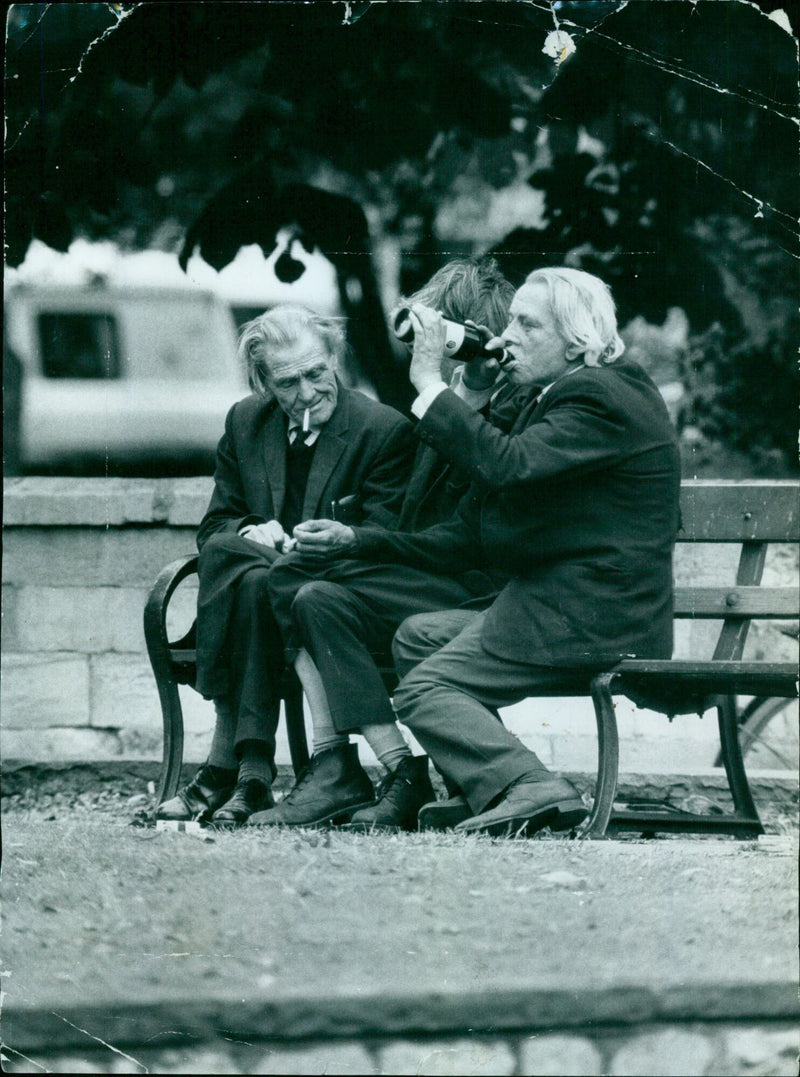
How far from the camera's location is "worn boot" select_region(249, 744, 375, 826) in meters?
4.24

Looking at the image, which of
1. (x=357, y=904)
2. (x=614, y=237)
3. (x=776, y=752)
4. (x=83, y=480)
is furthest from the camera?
(x=83, y=480)

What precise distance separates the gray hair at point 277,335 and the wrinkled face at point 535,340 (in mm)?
683

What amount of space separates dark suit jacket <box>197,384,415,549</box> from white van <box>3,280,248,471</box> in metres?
0.91

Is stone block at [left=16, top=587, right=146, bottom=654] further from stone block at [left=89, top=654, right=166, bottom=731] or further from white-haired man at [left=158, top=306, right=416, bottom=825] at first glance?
white-haired man at [left=158, top=306, right=416, bottom=825]

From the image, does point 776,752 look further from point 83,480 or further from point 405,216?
point 83,480

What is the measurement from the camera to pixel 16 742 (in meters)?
5.88

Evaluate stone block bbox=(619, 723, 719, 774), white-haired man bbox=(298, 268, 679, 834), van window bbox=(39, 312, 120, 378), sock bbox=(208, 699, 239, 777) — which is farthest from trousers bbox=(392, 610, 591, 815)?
van window bbox=(39, 312, 120, 378)

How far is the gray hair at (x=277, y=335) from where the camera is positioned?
15.5 ft

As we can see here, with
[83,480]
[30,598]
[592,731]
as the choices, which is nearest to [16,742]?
[30,598]

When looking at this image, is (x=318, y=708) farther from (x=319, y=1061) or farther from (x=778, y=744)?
(x=778, y=744)

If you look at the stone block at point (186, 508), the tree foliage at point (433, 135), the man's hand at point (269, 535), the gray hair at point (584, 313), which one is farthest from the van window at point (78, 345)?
the gray hair at point (584, 313)

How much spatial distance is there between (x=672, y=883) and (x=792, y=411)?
8.23ft

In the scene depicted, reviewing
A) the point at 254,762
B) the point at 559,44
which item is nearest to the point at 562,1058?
the point at 254,762

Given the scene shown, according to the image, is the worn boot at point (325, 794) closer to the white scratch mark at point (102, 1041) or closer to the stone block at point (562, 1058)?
the white scratch mark at point (102, 1041)
